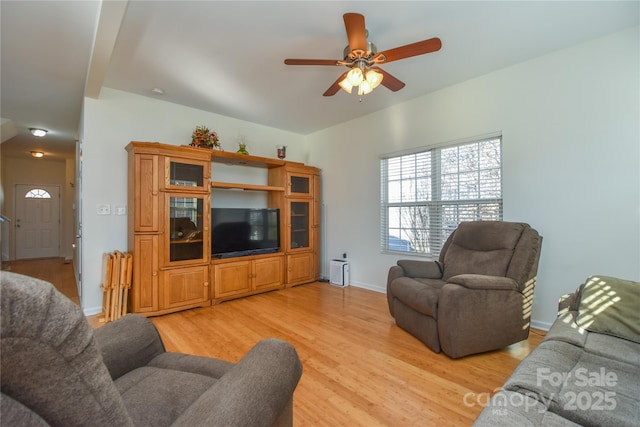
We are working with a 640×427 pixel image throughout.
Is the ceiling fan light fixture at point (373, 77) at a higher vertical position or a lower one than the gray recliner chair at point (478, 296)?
higher

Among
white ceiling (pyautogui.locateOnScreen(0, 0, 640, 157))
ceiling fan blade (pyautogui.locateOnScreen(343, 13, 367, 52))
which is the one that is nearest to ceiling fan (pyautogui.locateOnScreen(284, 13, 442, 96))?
ceiling fan blade (pyautogui.locateOnScreen(343, 13, 367, 52))

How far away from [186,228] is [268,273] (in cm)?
130

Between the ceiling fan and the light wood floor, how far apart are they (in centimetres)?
215

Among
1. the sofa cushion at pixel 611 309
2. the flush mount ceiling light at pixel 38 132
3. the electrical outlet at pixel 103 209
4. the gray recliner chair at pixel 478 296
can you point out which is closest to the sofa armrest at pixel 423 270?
the gray recliner chair at pixel 478 296

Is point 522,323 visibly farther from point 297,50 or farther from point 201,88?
point 201,88

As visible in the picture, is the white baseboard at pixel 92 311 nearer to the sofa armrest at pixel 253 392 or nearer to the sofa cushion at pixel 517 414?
the sofa armrest at pixel 253 392

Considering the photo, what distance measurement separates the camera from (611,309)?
5.23 ft

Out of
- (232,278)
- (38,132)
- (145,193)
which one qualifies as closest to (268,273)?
(232,278)

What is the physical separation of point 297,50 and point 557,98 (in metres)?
2.47

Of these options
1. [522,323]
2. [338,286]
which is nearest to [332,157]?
[338,286]

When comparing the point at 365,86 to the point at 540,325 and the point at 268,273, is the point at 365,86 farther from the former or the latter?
the point at 268,273

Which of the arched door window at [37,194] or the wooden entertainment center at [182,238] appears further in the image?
the arched door window at [37,194]

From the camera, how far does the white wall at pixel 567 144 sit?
2.36 metres

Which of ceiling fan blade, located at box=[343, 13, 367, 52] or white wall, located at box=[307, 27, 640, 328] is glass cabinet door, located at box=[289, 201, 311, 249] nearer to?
white wall, located at box=[307, 27, 640, 328]
